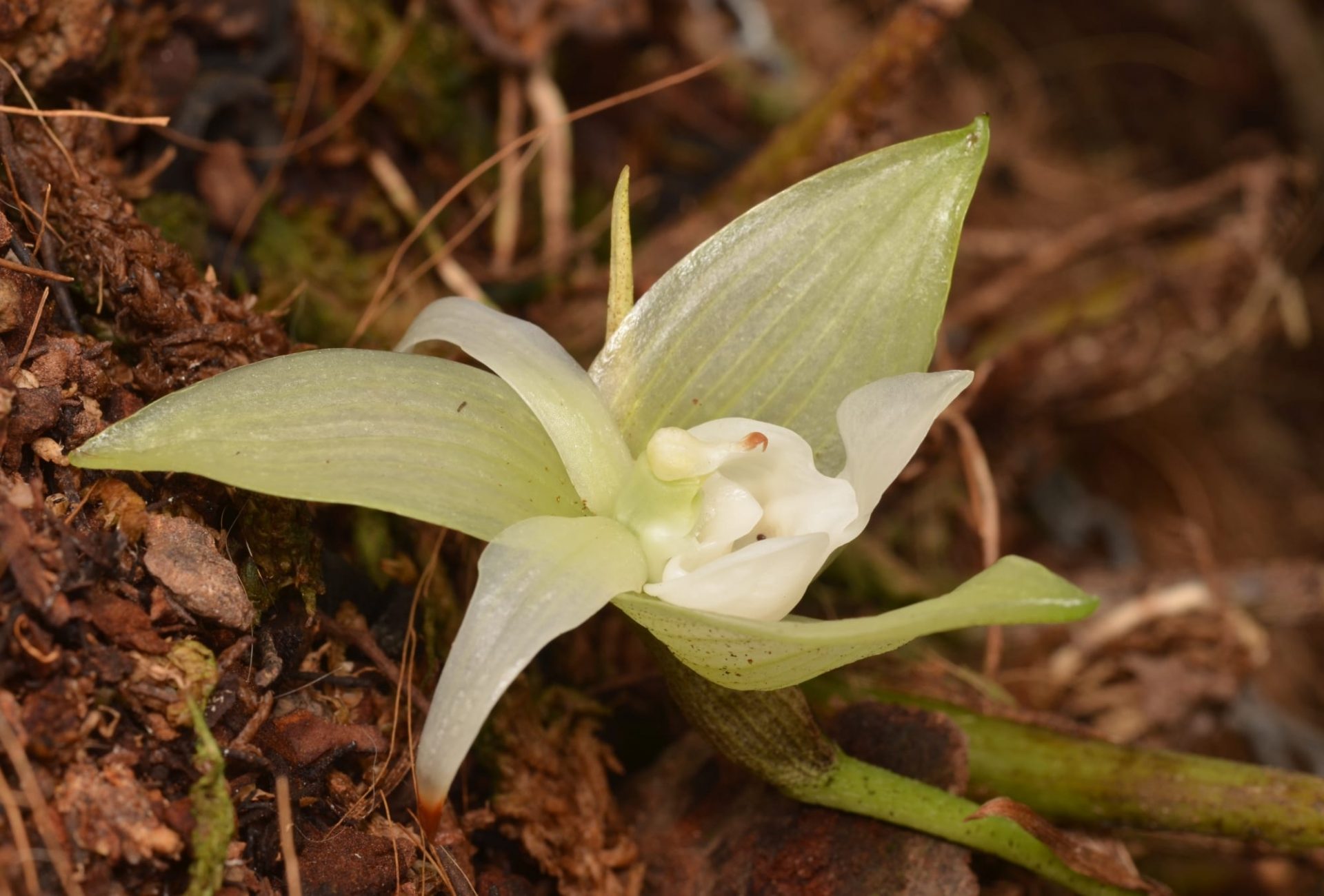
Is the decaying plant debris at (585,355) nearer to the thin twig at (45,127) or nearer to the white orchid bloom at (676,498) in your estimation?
the thin twig at (45,127)

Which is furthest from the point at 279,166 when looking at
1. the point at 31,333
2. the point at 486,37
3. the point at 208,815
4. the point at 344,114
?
the point at 208,815

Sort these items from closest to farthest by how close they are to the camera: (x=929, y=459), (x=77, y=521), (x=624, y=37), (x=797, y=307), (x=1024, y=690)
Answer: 1. (x=77, y=521)
2. (x=797, y=307)
3. (x=929, y=459)
4. (x=1024, y=690)
5. (x=624, y=37)

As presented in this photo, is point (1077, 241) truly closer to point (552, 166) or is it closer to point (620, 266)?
point (552, 166)

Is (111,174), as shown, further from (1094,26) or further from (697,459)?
(1094,26)

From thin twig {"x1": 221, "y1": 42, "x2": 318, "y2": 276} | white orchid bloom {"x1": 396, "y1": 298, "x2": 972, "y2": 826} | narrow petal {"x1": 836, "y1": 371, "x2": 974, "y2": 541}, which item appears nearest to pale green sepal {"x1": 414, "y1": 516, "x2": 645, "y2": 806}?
white orchid bloom {"x1": 396, "y1": 298, "x2": 972, "y2": 826}

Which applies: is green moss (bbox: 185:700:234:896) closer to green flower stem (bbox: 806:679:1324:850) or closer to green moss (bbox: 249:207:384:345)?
green moss (bbox: 249:207:384:345)

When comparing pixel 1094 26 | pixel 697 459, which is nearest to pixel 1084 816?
pixel 697 459
